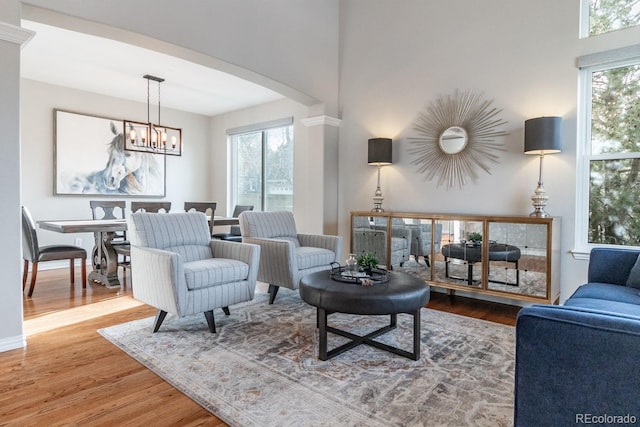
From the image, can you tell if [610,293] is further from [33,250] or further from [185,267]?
[33,250]

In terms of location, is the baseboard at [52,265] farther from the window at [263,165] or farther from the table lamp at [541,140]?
the table lamp at [541,140]

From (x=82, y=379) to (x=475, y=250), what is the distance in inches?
124

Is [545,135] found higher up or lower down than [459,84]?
lower down

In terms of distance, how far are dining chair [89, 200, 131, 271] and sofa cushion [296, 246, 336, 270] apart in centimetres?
200

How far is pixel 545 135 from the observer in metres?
3.09

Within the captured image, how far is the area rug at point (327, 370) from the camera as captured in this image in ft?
5.68

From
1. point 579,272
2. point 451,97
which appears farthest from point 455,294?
point 451,97

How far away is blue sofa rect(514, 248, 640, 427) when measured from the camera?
1014 millimetres

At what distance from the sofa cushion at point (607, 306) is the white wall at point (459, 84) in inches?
52.6

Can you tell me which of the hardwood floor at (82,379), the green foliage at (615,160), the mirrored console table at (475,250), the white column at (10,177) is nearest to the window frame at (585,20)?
the green foliage at (615,160)

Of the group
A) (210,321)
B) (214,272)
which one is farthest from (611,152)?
(210,321)

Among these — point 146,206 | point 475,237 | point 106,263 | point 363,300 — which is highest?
point 146,206

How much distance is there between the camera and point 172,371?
215 cm

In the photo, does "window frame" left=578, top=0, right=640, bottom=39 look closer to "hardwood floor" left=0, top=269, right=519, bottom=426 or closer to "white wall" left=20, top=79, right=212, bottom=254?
"hardwood floor" left=0, top=269, right=519, bottom=426
